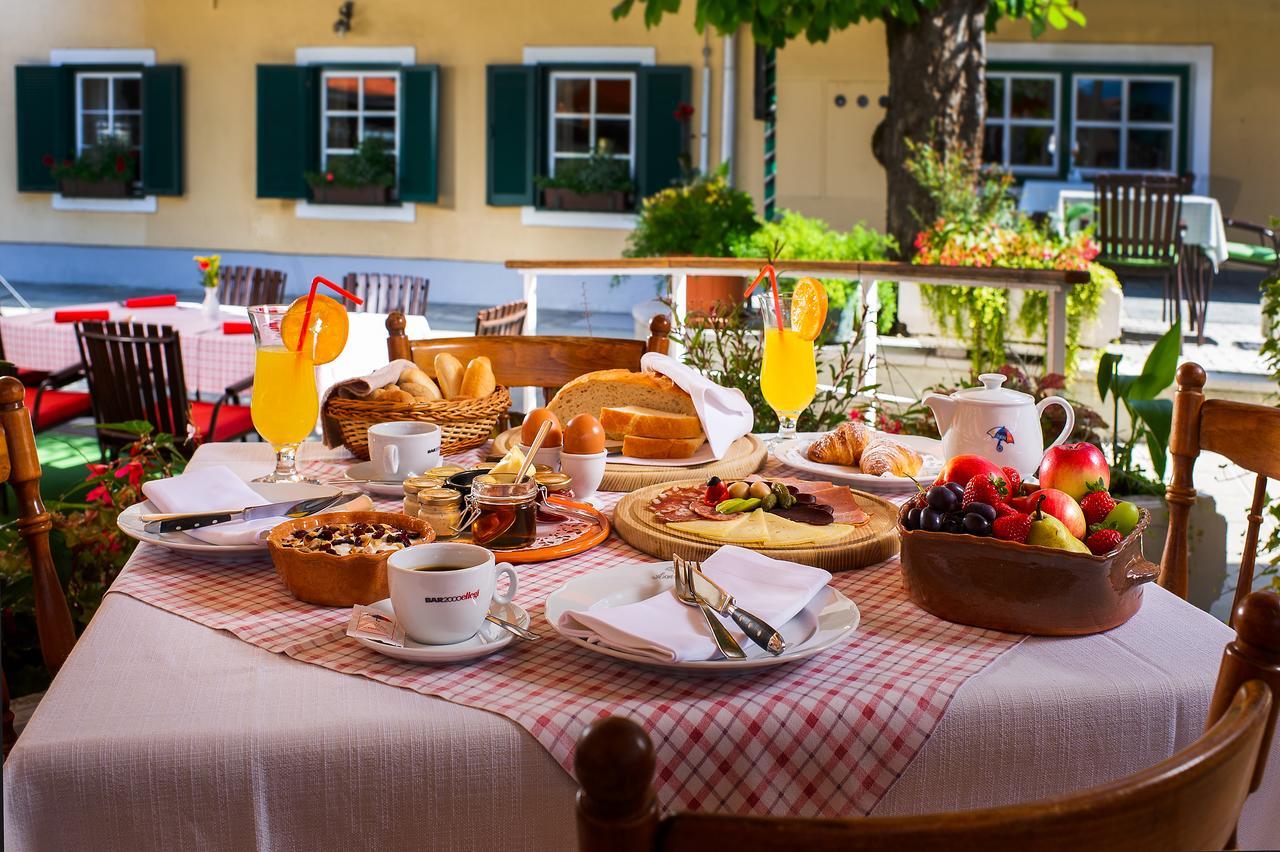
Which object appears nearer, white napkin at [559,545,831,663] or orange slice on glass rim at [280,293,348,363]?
white napkin at [559,545,831,663]

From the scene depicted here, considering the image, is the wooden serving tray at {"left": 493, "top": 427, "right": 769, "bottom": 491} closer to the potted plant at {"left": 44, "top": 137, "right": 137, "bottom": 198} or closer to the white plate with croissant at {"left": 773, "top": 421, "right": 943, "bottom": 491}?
the white plate with croissant at {"left": 773, "top": 421, "right": 943, "bottom": 491}

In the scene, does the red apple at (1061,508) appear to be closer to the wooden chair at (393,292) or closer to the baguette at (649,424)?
the baguette at (649,424)

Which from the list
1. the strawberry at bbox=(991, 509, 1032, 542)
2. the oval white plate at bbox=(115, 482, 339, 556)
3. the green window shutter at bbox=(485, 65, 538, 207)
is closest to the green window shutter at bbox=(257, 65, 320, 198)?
the green window shutter at bbox=(485, 65, 538, 207)

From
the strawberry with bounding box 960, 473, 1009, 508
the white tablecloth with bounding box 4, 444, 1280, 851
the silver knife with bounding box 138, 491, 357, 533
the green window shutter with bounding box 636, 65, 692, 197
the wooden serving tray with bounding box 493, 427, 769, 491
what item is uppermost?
the green window shutter with bounding box 636, 65, 692, 197

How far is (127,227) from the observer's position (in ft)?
40.2

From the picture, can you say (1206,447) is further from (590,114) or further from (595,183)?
(590,114)

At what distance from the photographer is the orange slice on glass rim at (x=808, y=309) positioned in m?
1.93

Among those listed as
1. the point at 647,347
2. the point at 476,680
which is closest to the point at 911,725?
the point at 476,680

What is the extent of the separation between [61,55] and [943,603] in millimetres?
12791

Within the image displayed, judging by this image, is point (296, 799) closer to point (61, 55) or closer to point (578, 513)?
point (578, 513)

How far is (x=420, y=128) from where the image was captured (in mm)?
11188

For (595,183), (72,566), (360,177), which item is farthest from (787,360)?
(360,177)

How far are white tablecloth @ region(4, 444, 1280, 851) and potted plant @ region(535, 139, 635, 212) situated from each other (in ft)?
32.8

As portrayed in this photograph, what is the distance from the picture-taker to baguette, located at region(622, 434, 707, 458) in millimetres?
1803
